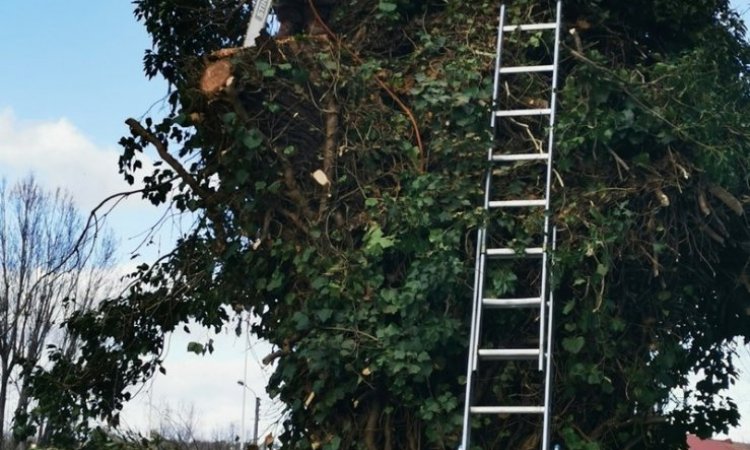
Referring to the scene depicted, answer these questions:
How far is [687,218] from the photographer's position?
788 cm

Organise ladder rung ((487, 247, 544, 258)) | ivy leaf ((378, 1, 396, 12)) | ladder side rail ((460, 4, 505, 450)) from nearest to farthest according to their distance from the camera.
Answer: ladder side rail ((460, 4, 505, 450)) < ladder rung ((487, 247, 544, 258)) < ivy leaf ((378, 1, 396, 12))

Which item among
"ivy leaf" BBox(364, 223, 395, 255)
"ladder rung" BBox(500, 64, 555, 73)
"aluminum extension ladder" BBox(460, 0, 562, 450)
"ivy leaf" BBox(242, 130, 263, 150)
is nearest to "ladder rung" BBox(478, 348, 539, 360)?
"aluminum extension ladder" BBox(460, 0, 562, 450)

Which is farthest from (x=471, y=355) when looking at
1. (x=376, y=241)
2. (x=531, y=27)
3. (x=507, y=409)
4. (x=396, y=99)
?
(x=531, y=27)

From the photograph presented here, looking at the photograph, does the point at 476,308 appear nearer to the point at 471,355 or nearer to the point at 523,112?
the point at 471,355

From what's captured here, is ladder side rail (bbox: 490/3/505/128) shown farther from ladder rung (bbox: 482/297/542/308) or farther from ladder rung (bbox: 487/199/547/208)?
ladder rung (bbox: 482/297/542/308)

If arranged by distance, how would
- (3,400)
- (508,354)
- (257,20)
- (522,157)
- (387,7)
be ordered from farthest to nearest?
(3,400) → (257,20) → (387,7) → (522,157) → (508,354)

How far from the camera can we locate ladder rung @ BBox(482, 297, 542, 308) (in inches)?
282

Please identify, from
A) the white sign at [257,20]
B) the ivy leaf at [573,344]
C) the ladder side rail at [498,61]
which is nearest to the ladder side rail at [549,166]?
the ivy leaf at [573,344]

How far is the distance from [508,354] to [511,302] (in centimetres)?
31

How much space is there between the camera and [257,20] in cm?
840

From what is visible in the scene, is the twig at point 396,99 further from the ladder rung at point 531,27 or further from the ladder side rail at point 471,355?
the ladder rung at point 531,27

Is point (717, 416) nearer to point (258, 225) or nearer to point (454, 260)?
point (454, 260)

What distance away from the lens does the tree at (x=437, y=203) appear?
738cm

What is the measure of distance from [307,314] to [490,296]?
1.15m
